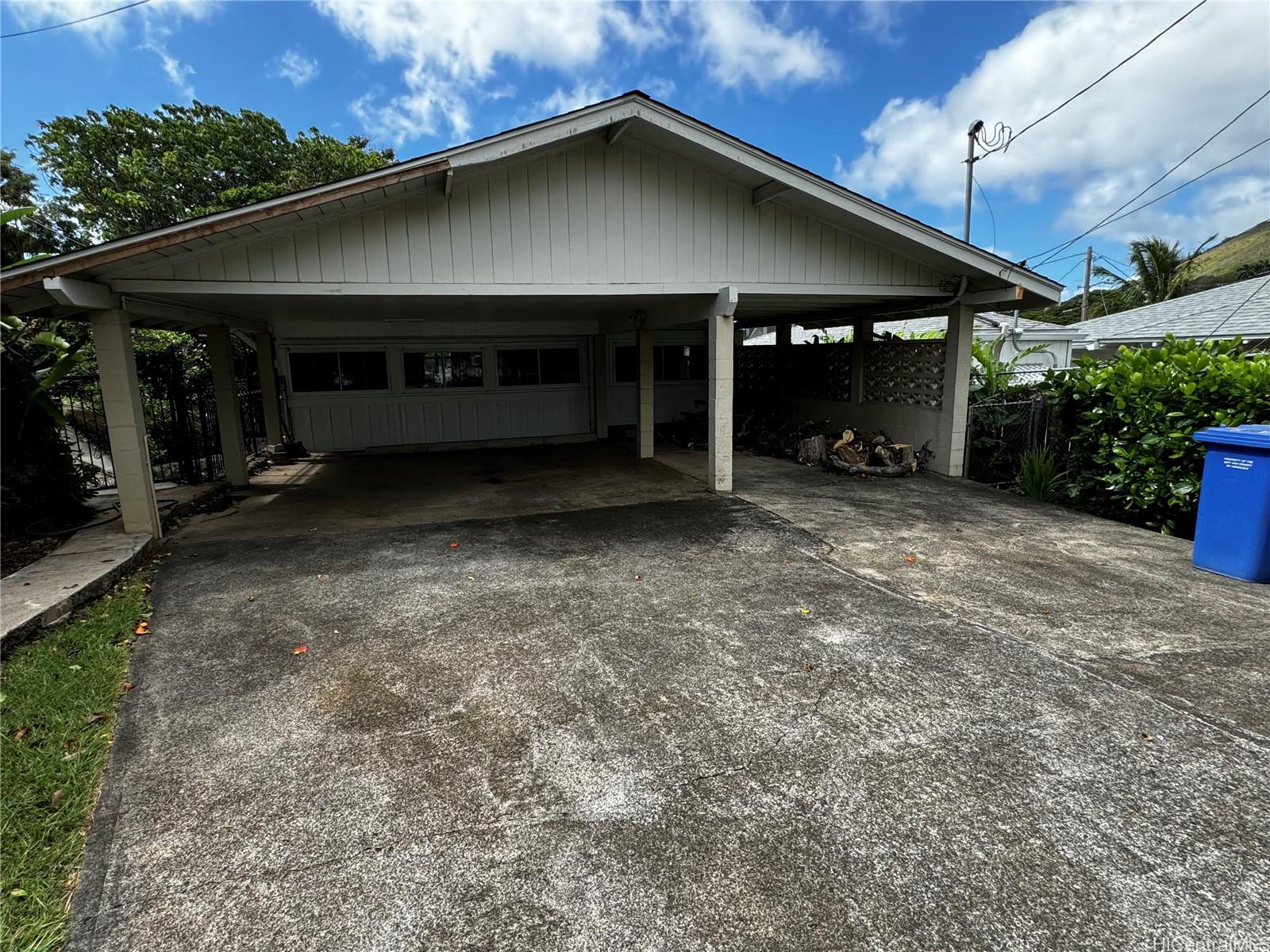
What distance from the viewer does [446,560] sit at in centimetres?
539

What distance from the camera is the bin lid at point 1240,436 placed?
434 cm

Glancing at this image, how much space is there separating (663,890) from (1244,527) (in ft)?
16.8

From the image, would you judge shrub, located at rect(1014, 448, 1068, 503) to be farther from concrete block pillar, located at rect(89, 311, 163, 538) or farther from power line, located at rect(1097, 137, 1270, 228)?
concrete block pillar, located at rect(89, 311, 163, 538)

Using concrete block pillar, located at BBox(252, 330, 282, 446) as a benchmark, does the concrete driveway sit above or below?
below

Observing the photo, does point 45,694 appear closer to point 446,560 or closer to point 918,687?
point 446,560

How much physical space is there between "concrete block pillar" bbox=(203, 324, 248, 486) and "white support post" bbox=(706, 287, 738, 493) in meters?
6.52

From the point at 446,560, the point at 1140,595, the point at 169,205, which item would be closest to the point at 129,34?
the point at 169,205

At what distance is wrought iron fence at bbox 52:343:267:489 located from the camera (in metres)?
8.52

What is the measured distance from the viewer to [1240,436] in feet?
14.6

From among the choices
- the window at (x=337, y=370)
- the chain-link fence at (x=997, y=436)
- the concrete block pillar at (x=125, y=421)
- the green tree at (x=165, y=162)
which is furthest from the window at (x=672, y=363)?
the green tree at (x=165, y=162)

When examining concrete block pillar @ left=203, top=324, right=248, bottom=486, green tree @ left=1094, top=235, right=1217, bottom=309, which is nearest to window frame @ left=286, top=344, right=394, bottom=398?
concrete block pillar @ left=203, top=324, right=248, bottom=486

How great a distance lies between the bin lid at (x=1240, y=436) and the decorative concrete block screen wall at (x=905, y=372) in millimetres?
4016

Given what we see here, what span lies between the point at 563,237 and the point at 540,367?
6356 mm

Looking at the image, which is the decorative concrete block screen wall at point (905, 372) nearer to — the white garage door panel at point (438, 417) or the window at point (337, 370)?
the white garage door panel at point (438, 417)
